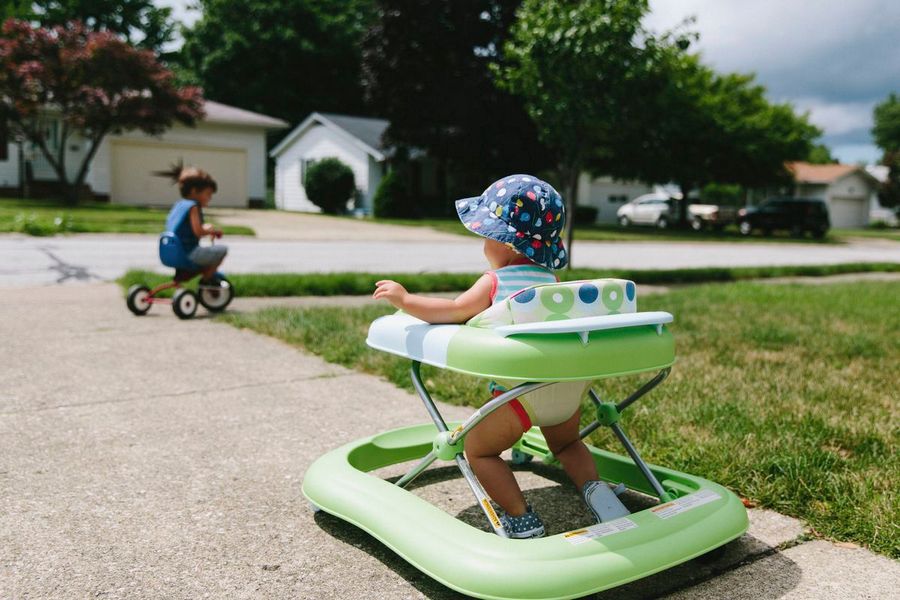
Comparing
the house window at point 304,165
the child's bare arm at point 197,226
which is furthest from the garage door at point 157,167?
the child's bare arm at point 197,226

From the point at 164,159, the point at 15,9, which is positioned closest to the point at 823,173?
the point at 164,159

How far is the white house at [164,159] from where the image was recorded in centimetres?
2666

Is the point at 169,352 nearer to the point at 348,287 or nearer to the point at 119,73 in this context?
the point at 348,287

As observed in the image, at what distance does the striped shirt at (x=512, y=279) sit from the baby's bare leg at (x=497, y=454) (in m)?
0.36

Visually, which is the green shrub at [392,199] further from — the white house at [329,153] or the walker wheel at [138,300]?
the walker wheel at [138,300]

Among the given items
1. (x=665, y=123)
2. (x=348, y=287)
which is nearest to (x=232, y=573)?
(x=348, y=287)

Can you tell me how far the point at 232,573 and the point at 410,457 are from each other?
3.29ft

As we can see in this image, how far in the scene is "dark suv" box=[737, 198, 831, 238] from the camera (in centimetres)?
3206

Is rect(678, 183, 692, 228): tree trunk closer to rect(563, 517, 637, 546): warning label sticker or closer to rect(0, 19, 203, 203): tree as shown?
rect(0, 19, 203, 203): tree

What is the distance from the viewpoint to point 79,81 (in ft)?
72.4

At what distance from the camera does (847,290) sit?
10227 mm

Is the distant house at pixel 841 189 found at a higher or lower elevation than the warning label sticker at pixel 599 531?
higher

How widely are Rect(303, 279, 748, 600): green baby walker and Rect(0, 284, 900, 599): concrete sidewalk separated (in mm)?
156

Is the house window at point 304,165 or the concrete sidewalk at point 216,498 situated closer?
the concrete sidewalk at point 216,498
